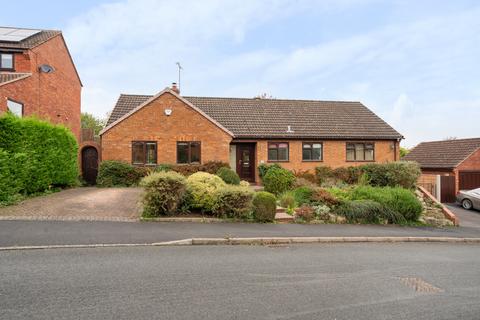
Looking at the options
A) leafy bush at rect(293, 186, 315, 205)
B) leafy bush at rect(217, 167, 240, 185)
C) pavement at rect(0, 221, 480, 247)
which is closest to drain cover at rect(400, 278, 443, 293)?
pavement at rect(0, 221, 480, 247)

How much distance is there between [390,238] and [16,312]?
9.26m

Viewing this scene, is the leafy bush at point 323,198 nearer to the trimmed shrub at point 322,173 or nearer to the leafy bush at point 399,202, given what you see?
the leafy bush at point 399,202

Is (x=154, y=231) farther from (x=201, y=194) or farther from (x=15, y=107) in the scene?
(x=15, y=107)

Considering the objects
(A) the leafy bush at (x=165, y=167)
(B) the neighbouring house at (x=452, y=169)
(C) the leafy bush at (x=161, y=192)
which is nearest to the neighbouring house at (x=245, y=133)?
(A) the leafy bush at (x=165, y=167)

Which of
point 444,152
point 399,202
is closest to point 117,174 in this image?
point 399,202

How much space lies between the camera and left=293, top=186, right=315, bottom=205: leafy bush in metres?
13.2

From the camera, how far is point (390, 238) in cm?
984

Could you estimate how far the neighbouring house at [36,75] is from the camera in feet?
58.6

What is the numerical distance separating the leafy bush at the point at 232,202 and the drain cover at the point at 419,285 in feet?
18.9

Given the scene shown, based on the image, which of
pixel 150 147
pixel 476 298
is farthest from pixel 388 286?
pixel 150 147

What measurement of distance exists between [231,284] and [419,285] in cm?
320

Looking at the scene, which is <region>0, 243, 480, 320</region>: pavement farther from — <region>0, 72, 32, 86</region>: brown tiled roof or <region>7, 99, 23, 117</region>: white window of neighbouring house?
<region>0, 72, 32, 86</region>: brown tiled roof

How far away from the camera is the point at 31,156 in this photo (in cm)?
1267

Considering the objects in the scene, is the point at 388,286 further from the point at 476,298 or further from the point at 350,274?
the point at 476,298
